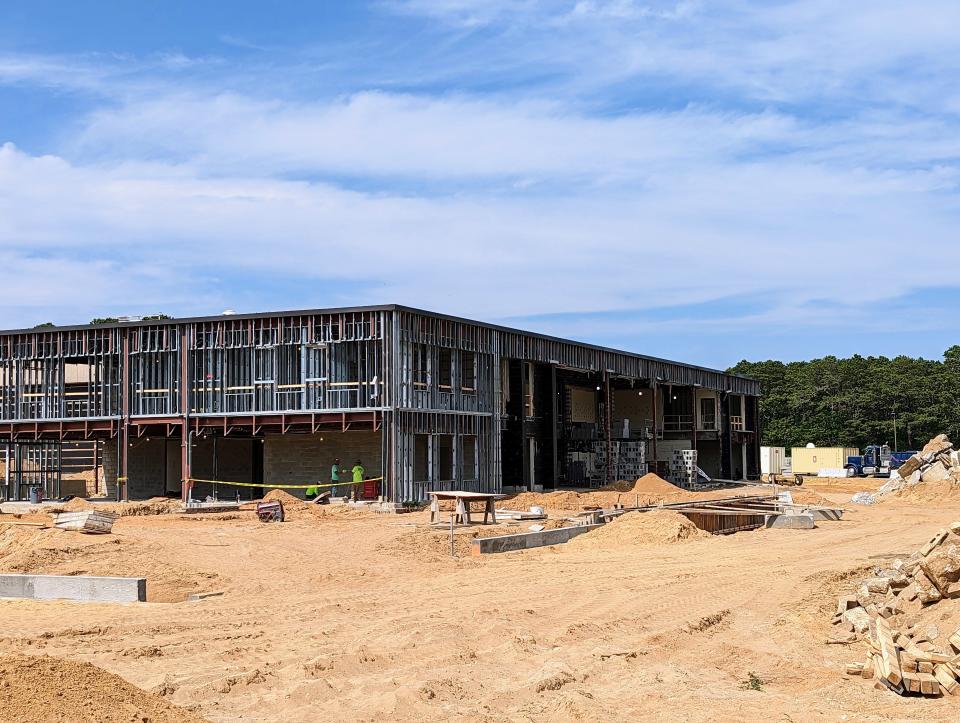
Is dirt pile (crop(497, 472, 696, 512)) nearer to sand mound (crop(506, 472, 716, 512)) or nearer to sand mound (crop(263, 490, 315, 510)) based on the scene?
sand mound (crop(506, 472, 716, 512))

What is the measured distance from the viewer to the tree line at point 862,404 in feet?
286

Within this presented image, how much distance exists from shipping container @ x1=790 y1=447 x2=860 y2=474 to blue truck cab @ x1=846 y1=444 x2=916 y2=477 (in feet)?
2.79

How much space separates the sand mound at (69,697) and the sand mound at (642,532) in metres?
16.1

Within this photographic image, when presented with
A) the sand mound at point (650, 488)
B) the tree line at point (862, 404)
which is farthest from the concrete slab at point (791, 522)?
the tree line at point (862, 404)

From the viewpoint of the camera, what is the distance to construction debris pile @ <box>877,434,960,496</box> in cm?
4497

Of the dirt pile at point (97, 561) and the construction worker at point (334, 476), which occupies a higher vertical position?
the construction worker at point (334, 476)

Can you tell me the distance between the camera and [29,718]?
25.9 feet

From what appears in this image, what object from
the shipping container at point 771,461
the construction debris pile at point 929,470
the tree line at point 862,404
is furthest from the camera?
the tree line at point 862,404

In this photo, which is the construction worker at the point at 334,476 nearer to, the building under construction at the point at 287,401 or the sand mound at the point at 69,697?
the building under construction at the point at 287,401

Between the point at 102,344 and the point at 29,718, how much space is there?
34050 mm

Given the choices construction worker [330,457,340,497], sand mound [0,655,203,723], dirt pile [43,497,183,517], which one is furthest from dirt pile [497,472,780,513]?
sand mound [0,655,203,723]

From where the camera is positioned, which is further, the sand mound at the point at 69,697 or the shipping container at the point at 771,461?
the shipping container at the point at 771,461

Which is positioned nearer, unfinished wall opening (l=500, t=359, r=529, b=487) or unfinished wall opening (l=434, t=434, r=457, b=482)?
unfinished wall opening (l=434, t=434, r=457, b=482)

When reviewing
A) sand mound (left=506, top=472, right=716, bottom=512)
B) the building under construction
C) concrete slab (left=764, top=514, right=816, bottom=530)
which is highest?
the building under construction
